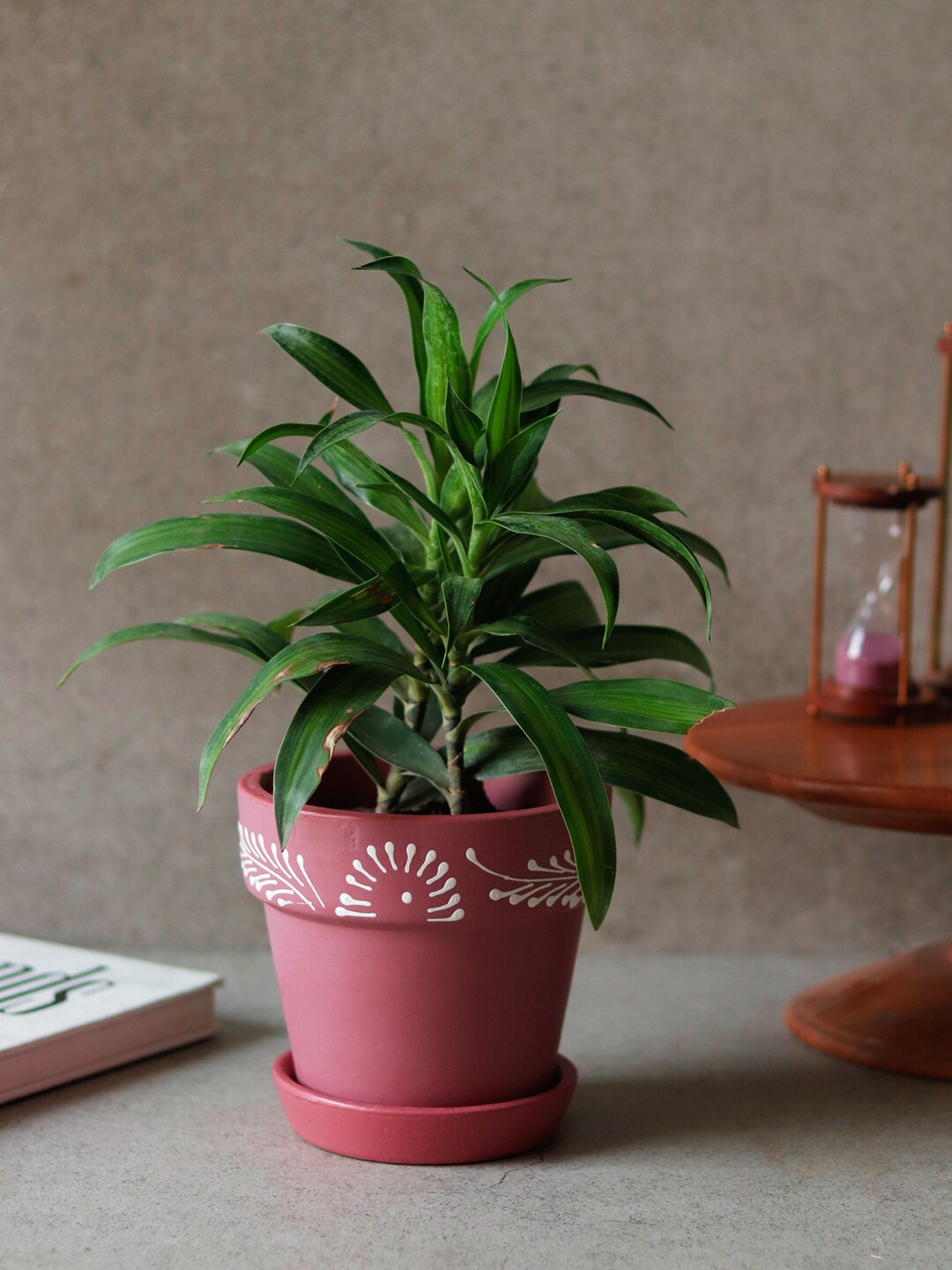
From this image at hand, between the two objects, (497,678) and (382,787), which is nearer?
(497,678)

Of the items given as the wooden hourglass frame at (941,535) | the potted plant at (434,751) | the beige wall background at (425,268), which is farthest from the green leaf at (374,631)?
the wooden hourglass frame at (941,535)

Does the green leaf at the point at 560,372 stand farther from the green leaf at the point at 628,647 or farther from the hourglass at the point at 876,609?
the hourglass at the point at 876,609

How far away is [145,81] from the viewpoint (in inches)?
56.5

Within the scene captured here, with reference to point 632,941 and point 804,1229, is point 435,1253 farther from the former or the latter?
point 632,941

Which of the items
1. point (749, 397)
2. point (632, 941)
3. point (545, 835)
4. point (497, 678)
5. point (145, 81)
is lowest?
point (632, 941)

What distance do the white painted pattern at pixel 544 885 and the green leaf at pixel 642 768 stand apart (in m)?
0.07

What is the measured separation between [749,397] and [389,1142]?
89 cm

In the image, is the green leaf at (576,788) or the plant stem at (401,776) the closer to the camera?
the green leaf at (576,788)

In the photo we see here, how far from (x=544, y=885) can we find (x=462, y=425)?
321 millimetres

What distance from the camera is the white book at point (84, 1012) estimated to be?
108 centimetres

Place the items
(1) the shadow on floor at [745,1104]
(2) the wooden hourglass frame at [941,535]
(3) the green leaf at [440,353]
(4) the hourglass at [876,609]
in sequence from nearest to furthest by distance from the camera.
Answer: (3) the green leaf at [440,353], (1) the shadow on floor at [745,1104], (4) the hourglass at [876,609], (2) the wooden hourglass frame at [941,535]

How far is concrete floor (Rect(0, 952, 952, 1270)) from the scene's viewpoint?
0.86 m

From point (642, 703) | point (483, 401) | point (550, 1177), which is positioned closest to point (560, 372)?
point (483, 401)

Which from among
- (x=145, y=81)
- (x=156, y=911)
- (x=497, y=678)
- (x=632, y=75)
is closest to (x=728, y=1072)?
(x=497, y=678)
